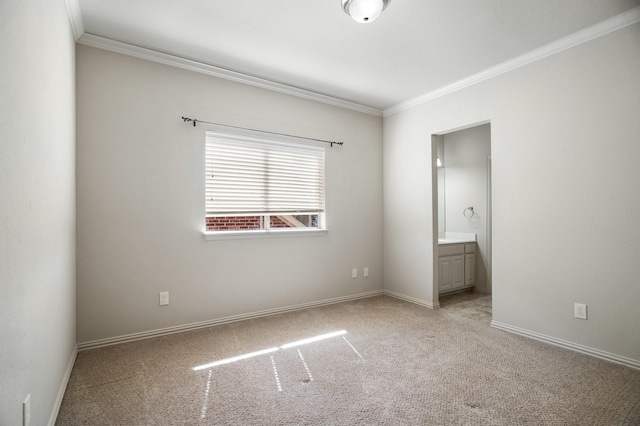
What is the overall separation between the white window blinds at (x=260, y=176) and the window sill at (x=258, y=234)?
209mm

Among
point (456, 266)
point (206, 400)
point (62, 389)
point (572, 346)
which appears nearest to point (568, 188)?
point (572, 346)

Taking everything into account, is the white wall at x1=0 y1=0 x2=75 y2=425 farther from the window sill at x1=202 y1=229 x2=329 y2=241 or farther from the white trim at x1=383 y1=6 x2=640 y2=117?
the white trim at x1=383 y1=6 x2=640 y2=117

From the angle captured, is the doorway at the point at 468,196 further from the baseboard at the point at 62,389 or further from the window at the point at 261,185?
the baseboard at the point at 62,389

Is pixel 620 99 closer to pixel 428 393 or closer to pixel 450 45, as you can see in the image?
pixel 450 45

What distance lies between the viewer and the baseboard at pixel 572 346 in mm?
2430

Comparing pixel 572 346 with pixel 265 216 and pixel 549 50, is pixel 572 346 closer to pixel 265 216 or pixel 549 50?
pixel 549 50

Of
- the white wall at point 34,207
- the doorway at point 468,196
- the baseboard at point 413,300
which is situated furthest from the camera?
the doorway at point 468,196

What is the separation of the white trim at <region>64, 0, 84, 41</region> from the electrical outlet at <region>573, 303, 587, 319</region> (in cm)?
443

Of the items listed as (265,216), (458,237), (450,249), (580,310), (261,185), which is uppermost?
(261,185)

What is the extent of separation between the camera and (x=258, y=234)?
140 inches

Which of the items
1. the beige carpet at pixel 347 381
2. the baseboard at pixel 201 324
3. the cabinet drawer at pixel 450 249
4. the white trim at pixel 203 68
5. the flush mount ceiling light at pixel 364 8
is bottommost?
the beige carpet at pixel 347 381

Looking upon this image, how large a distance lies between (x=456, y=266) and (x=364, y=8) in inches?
142

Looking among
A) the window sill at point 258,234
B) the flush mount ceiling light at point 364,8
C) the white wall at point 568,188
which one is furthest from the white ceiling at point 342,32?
the window sill at point 258,234

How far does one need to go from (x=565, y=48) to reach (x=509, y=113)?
64 centimetres
